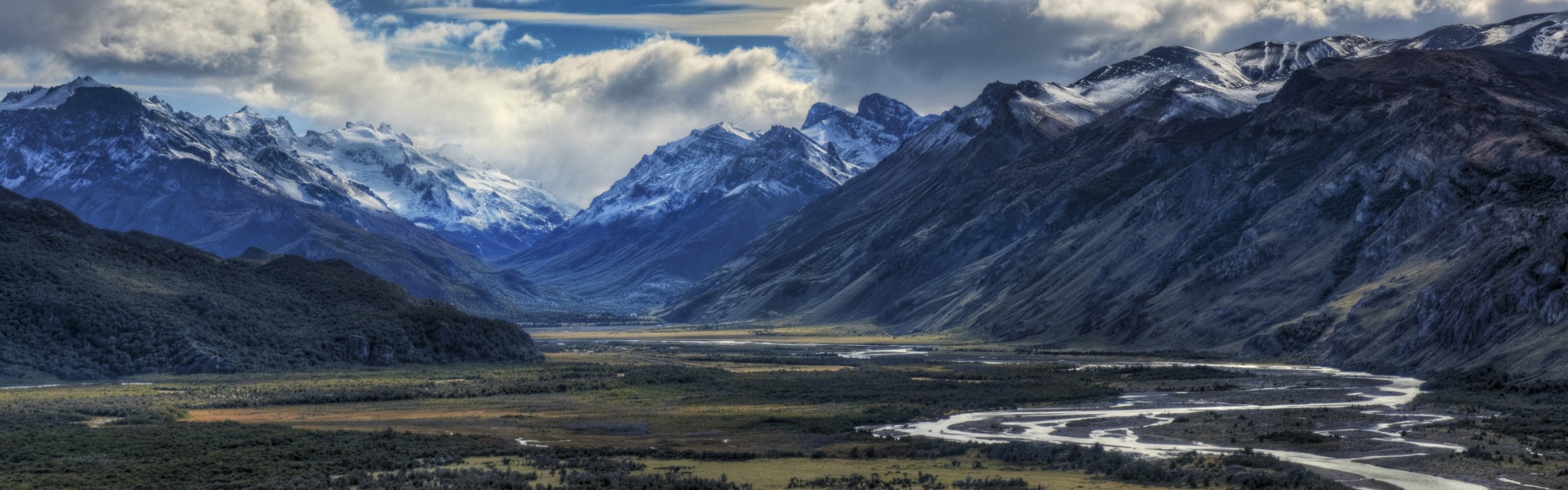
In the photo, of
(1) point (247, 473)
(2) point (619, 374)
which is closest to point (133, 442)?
(1) point (247, 473)

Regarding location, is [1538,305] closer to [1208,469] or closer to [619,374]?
[1208,469]

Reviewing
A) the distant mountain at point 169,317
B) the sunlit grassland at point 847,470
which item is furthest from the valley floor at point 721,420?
the distant mountain at point 169,317

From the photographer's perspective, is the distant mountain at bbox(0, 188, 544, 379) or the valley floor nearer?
the valley floor

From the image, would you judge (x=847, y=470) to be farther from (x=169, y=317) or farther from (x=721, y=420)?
(x=169, y=317)

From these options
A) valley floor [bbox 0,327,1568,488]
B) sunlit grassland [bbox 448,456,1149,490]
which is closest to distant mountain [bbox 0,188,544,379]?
valley floor [bbox 0,327,1568,488]

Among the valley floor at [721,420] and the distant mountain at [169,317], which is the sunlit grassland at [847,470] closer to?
the valley floor at [721,420]

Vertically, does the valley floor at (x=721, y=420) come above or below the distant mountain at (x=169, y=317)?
below

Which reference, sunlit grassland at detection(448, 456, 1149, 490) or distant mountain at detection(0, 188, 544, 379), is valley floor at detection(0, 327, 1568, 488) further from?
distant mountain at detection(0, 188, 544, 379)

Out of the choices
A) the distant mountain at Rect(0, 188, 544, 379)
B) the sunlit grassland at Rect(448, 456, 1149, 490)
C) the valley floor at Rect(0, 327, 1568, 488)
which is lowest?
the sunlit grassland at Rect(448, 456, 1149, 490)
